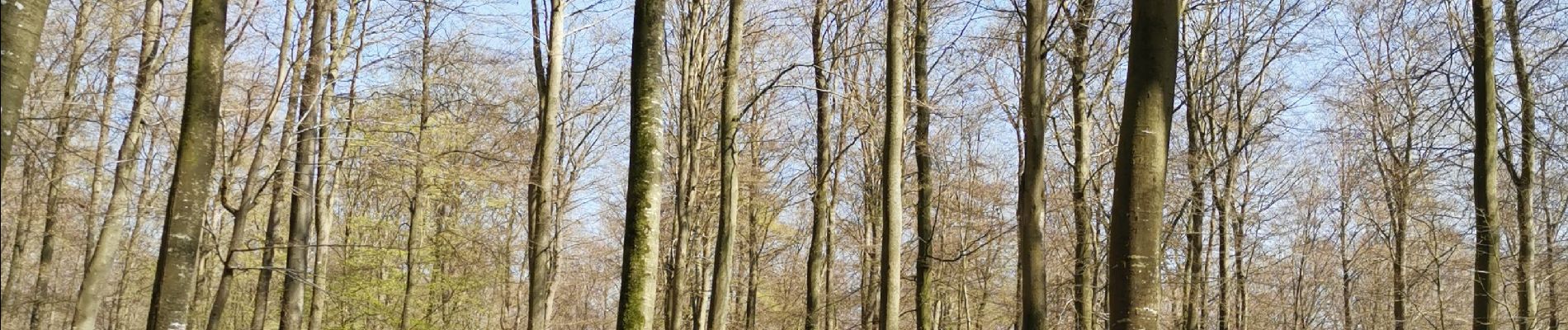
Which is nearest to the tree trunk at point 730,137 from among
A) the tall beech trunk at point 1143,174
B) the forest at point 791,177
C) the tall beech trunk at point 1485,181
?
A: the forest at point 791,177

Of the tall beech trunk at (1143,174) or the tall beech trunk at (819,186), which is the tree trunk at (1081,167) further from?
the tall beech trunk at (1143,174)

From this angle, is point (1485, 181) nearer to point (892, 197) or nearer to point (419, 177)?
point (892, 197)

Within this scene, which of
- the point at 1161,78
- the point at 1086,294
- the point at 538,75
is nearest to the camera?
the point at 1161,78

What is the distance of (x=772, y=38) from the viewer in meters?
18.2

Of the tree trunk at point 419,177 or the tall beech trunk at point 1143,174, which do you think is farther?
the tree trunk at point 419,177

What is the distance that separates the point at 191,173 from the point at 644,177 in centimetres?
387

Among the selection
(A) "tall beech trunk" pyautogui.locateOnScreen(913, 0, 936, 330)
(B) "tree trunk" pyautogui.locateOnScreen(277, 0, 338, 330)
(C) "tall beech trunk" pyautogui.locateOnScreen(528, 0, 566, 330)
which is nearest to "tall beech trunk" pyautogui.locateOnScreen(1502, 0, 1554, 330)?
(A) "tall beech trunk" pyautogui.locateOnScreen(913, 0, 936, 330)

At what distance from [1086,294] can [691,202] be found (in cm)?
545

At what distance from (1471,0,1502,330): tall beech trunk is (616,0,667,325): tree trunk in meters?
8.45

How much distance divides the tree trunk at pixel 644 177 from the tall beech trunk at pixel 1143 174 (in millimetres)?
2956

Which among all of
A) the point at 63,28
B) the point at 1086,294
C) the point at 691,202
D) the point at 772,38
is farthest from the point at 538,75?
the point at 63,28

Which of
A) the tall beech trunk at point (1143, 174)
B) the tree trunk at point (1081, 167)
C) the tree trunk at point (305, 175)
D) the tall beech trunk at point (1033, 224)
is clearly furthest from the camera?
the tree trunk at point (305, 175)

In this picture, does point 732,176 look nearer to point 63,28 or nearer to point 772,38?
point 772,38

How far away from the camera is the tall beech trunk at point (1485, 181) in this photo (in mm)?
10688
